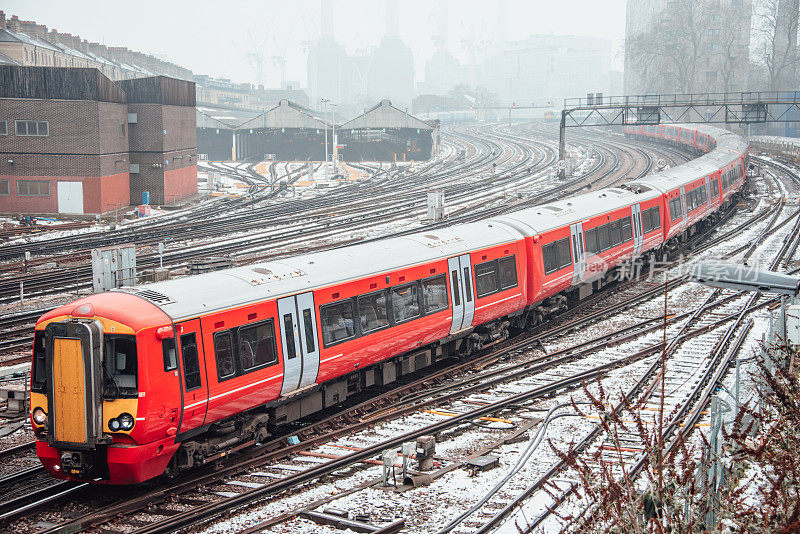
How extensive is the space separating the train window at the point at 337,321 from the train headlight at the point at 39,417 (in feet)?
15.4

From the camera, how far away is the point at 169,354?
1207 centimetres

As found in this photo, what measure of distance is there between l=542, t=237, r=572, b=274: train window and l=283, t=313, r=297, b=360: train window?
29.6 feet

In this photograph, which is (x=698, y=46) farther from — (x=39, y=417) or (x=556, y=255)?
(x=39, y=417)

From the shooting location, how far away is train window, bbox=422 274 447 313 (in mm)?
17391

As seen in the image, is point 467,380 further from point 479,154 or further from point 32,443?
point 479,154

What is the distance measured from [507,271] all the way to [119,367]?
34.4 feet

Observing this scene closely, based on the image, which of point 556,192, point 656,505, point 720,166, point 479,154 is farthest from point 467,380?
point 479,154

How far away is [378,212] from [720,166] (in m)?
16.8

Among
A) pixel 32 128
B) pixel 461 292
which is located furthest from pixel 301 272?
pixel 32 128

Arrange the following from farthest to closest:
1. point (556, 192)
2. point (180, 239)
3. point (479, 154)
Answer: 1. point (479, 154)
2. point (556, 192)
3. point (180, 239)

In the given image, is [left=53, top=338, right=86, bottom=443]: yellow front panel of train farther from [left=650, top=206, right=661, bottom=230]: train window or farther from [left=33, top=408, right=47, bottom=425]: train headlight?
[left=650, top=206, right=661, bottom=230]: train window

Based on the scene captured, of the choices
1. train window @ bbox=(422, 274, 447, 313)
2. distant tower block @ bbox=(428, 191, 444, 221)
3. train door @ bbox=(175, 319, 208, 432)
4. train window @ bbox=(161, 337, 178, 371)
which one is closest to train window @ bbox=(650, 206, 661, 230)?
distant tower block @ bbox=(428, 191, 444, 221)

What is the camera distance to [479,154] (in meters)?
82.4

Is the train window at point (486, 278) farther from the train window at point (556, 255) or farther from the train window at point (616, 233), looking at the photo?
the train window at point (616, 233)
